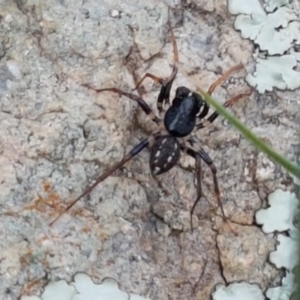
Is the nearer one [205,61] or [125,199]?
[125,199]

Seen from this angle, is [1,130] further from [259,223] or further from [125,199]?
A: [259,223]

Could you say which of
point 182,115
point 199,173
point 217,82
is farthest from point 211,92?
point 199,173

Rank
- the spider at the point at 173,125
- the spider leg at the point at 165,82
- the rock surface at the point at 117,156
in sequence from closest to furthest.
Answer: the rock surface at the point at 117,156, the spider at the point at 173,125, the spider leg at the point at 165,82

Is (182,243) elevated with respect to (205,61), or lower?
lower

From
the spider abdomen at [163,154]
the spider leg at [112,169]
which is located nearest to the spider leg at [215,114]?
the spider abdomen at [163,154]

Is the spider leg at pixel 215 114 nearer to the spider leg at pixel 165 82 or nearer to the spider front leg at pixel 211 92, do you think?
the spider front leg at pixel 211 92

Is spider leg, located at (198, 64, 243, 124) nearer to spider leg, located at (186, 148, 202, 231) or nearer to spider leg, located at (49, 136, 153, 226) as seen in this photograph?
spider leg, located at (186, 148, 202, 231)

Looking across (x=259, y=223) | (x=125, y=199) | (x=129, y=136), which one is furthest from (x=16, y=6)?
(x=259, y=223)

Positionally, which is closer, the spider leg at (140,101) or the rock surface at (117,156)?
the rock surface at (117,156)
